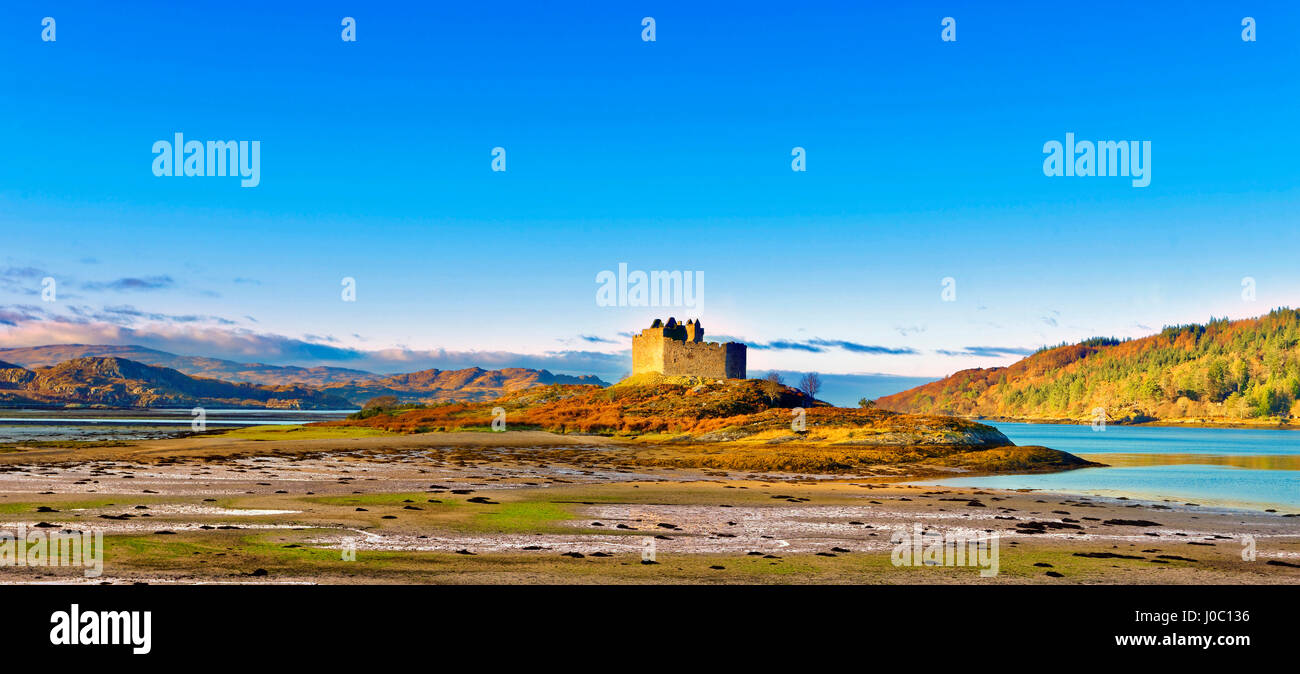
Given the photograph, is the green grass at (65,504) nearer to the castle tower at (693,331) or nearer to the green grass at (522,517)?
the green grass at (522,517)

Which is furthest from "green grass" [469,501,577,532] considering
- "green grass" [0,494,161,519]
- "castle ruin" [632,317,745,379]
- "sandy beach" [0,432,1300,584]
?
"castle ruin" [632,317,745,379]

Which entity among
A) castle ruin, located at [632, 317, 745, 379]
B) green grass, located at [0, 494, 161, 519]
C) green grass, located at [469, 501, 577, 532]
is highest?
castle ruin, located at [632, 317, 745, 379]

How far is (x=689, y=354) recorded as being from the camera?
4985 inches

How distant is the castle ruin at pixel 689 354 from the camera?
12538 cm

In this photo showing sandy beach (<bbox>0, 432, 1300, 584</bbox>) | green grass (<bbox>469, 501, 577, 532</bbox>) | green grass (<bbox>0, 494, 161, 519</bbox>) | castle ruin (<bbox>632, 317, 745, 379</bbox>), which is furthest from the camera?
castle ruin (<bbox>632, 317, 745, 379</bbox>)

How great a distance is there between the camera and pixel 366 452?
2239 inches

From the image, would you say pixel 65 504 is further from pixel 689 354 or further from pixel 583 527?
pixel 689 354

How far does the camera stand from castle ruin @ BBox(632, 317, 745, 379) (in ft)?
411

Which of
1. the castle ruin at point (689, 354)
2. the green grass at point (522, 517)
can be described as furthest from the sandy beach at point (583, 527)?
the castle ruin at point (689, 354)

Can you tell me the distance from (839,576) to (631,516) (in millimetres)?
10541

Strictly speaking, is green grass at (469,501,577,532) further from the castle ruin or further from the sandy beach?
the castle ruin

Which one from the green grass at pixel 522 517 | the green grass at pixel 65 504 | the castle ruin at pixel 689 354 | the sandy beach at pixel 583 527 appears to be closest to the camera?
the sandy beach at pixel 583 527

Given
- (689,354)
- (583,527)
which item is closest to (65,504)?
(583,527)
